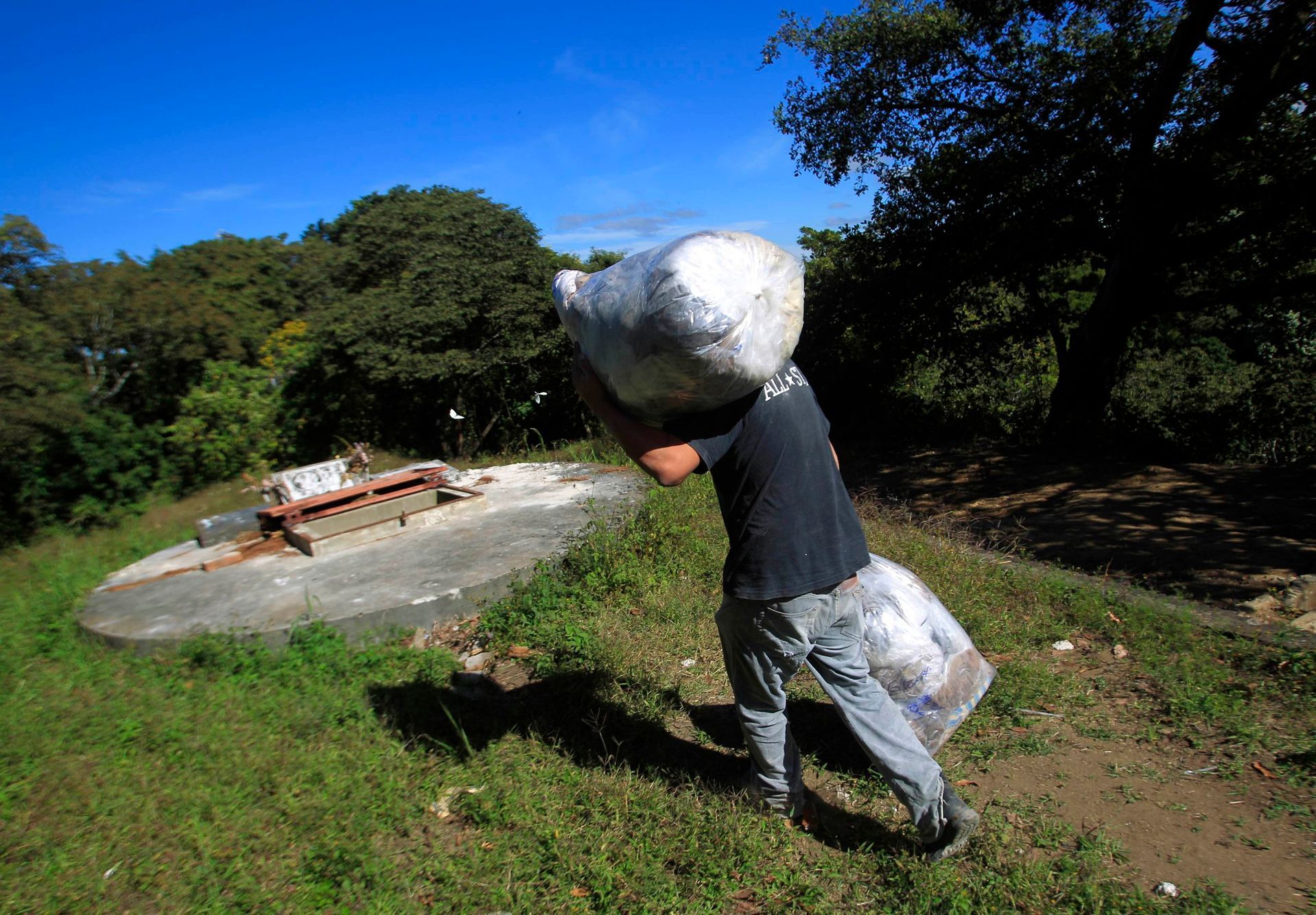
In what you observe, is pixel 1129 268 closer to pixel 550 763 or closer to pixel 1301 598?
pixel 1301 598

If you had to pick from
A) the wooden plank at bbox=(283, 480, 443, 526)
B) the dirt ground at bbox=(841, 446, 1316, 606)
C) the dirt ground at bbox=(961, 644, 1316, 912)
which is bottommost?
the dirt ground at bbox=(841, 446, 1316, 606)

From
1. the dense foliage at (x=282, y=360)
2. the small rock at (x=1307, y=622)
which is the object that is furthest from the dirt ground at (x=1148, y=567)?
the dense foliage at (x=282, y=360)

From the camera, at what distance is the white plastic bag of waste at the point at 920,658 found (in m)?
2.68

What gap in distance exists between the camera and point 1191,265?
814 centimetres

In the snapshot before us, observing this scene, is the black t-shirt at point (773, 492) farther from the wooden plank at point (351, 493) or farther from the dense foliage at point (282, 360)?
the dense foliage at point (282, 360)

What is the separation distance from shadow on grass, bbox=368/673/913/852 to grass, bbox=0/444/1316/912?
0.04ft

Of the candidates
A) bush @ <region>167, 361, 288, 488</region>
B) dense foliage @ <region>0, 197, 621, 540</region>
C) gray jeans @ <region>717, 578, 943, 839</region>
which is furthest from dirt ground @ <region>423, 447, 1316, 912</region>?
bush @ <region>167, 361, 288, 488</region>

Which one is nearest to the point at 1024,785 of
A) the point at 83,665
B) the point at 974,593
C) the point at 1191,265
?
the point at 974,593

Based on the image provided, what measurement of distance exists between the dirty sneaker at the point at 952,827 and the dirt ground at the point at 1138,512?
2.92 meters

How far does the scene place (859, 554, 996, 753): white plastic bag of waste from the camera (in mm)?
2680

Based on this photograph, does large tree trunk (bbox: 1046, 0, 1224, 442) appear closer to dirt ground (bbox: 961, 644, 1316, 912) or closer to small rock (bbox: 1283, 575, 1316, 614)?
small rock (bbox: 1283, 575, 1316, 614)

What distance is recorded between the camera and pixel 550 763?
2992 millimetres

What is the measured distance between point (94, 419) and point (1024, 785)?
1216 centimetres

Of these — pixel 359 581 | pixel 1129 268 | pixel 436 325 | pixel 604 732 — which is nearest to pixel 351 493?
pixel 359 581
